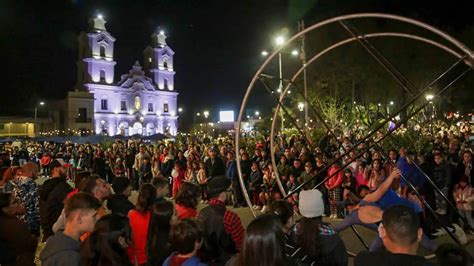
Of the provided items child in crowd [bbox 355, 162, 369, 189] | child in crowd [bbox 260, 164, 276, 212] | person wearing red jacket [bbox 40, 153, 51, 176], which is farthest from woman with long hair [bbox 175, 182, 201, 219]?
person wearing red jacket [bbox 40, 153, 51, 176]

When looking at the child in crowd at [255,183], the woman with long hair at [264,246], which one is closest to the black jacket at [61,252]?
the woman with long hair at [264,246]

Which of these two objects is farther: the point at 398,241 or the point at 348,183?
the point at 348,183

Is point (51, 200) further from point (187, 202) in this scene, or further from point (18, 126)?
point (18, 126)

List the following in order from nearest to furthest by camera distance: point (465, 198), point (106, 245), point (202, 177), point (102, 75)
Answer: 1. point (106, 245)
2. point (465, 198)
3. point (202, 177)
4. point (102, 75)

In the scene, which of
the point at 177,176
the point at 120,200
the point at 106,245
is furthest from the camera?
the point at 177,176

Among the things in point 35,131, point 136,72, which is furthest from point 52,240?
point 136,72

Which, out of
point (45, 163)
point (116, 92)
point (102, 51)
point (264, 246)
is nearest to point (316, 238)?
point (264, 246)

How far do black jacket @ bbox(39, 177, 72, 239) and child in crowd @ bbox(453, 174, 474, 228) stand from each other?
26.2 ft

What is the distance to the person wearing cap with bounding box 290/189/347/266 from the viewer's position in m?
3.75

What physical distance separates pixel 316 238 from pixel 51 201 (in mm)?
4732

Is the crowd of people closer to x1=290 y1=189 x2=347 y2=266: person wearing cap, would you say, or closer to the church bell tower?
x1=290 y1=189 x2=347 y2=266: person wearing cap

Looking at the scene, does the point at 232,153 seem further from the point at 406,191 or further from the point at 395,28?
the point at 395,28

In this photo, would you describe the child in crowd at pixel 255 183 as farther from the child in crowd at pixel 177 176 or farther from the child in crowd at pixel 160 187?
the child in crowd at pixel 160 187

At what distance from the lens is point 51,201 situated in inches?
269
